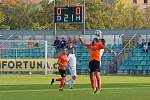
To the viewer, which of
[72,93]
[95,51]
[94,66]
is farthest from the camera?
[72,93]

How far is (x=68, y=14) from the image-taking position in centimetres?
4878

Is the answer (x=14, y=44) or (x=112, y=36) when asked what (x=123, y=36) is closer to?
(x=112, y=36)

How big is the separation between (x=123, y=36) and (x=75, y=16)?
15386mm

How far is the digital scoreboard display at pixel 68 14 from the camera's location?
48469 millimetres

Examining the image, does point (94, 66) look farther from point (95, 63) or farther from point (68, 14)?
point (68, 14)

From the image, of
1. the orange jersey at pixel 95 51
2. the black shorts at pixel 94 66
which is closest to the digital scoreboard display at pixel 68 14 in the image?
the orange jersey at pixel 95 51

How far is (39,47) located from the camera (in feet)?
181

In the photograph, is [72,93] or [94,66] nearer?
[94,66]

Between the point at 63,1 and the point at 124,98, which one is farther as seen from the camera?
the point at 63,1

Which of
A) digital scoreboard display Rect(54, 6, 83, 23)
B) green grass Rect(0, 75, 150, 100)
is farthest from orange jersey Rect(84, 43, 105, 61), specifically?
digital scoreboard display Rect(54, 6, 83, 23)

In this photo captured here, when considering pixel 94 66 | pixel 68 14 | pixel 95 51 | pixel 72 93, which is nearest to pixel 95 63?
pixel 94 66

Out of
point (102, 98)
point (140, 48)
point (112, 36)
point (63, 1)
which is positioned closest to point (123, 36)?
point (112, 36)

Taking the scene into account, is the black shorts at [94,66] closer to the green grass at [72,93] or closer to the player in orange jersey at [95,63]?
the player in orange jersey at [95,63]

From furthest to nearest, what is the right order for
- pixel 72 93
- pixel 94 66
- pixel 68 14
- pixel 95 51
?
pixel 68 14 < pixel 72 93 < pixel 95 51 < pixel 94 66
